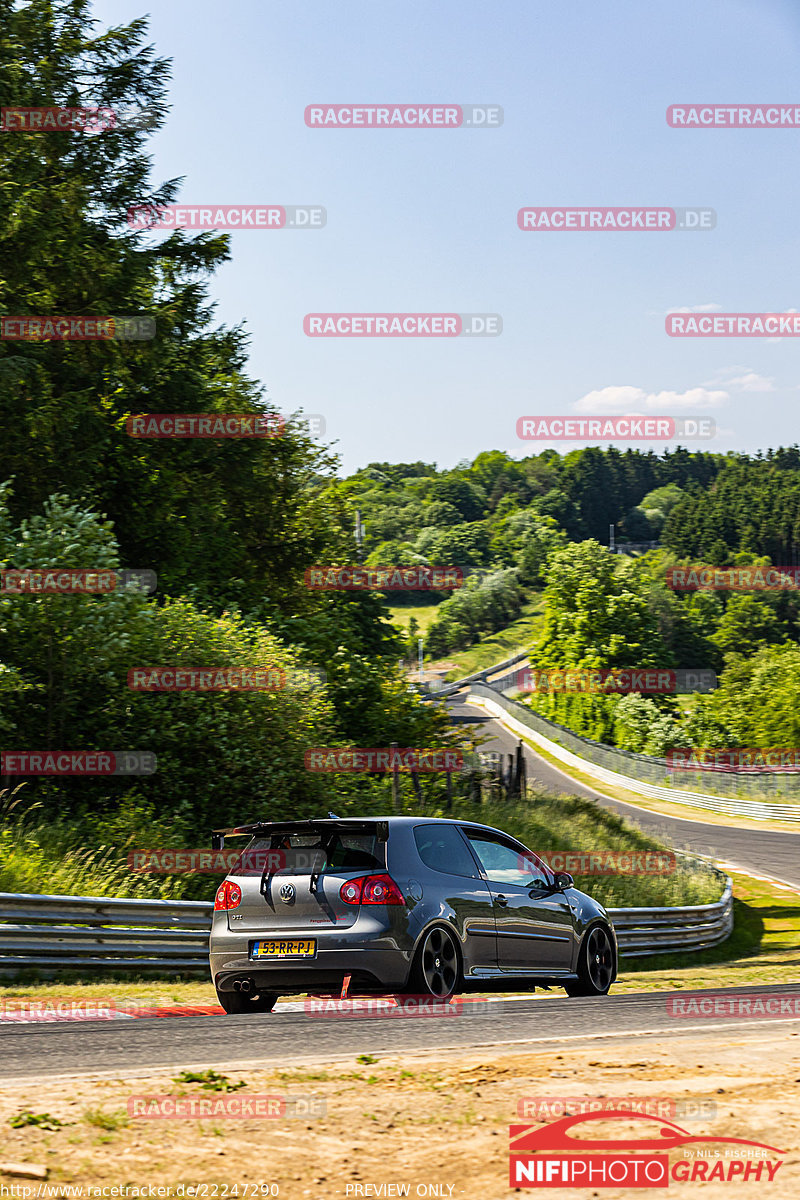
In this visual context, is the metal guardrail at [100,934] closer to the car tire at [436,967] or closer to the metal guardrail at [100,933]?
the metal guardrail at [100,933]

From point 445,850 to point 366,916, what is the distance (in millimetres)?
1119

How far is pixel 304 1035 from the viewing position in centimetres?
738

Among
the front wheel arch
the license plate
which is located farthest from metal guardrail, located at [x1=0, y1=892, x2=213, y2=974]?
the front wheel arch

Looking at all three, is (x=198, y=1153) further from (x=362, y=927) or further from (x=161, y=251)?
(x=161, y=251)

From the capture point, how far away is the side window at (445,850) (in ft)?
29.8

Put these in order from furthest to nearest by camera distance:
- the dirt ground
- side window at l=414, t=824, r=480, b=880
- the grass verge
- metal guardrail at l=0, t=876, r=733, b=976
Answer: the grass verge → metal guardrail at l=0, t=876, r=733, b=976 → side window at l=414, t=824, r=480, b=880 → the dirt ground

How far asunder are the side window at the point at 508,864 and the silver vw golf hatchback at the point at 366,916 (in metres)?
0.04

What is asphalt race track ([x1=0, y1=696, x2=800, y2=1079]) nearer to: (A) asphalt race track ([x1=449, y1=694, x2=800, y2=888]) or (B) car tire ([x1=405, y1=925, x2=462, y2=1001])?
(B) car tire ([x1=405, y1=925, x2=462, y2=1001])

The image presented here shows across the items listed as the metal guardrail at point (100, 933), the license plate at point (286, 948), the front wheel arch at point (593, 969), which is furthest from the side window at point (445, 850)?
the metal guardrail at point (100, 933)

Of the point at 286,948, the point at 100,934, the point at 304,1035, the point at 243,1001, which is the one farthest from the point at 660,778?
the point at 304,1035

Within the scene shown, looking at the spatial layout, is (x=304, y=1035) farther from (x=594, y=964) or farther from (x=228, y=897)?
(x=594, y=964)

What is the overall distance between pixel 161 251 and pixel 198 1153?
95.0 ft

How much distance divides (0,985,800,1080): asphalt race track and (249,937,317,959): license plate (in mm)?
409

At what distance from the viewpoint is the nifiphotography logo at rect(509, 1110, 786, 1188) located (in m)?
4.28
